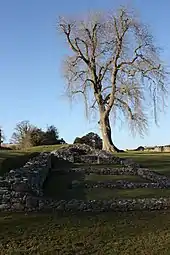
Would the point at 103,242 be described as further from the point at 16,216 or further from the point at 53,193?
the point at 53,193

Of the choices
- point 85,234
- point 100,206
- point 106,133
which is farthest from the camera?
point 106,133

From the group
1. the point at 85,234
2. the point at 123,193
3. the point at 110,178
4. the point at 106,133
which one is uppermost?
the point at 106,133

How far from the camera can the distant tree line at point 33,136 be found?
45.8 m

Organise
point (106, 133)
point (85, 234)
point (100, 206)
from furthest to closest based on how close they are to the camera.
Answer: point (106, 133) → point (100, 206) → point (85, 234)

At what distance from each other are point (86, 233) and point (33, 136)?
127ft

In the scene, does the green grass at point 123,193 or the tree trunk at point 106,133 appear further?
the tree trunk at point 106,133

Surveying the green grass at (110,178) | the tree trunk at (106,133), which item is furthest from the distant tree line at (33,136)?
the green grass at (110,178)

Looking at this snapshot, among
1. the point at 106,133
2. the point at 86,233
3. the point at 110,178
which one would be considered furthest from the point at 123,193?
the point at 106,133

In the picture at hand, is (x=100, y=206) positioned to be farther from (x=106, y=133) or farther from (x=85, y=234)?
(x=106, y=133)

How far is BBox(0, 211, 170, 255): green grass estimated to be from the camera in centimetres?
693

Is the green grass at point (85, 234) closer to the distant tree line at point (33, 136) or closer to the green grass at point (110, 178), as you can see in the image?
the green grass at point (110, 178)

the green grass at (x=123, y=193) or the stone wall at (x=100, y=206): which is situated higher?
the green grass at (x=123, y=193)

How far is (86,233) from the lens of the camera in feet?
25.4

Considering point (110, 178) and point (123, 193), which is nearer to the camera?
point (123, 193)
